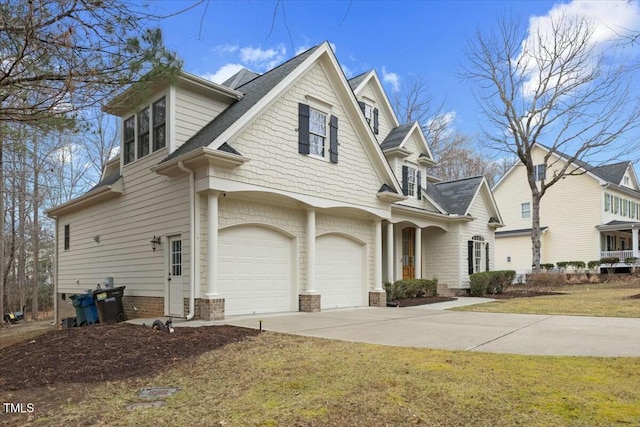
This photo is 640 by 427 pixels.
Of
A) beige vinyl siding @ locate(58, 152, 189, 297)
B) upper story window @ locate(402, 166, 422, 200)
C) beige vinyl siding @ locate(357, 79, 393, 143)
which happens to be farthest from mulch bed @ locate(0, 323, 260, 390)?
beige vinyl siding @ locate(357, 79, 393, 143)

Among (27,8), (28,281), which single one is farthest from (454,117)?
(28,281)

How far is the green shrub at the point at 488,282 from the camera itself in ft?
63.5

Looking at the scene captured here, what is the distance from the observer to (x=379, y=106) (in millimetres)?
20469

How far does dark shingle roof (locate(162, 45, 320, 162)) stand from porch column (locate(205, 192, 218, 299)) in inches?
50.0

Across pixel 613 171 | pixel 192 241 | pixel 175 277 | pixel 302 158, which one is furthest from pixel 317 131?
pixel 613 171

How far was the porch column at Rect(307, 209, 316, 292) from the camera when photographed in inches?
488

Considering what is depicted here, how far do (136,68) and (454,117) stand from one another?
30.6 metres

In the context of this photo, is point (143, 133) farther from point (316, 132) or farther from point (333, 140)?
point (333, 140)

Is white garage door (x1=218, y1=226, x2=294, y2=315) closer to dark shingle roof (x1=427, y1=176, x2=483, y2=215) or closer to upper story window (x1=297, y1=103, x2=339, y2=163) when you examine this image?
upper story window (x1=297, y1=103, x2=339, y2=163)

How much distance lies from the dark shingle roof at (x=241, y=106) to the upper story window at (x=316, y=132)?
1.05 m

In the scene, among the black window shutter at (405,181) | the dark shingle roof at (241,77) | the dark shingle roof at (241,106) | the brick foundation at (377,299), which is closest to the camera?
the dark shingle roof at (241,106)

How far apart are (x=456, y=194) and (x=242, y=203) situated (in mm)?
13409

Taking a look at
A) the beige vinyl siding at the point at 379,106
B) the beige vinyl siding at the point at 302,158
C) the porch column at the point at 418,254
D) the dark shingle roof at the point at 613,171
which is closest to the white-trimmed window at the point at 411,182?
the porch column at the point at 418,254

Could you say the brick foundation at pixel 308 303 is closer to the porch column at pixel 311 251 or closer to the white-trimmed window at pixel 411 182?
the porch column at pixel 311 251
